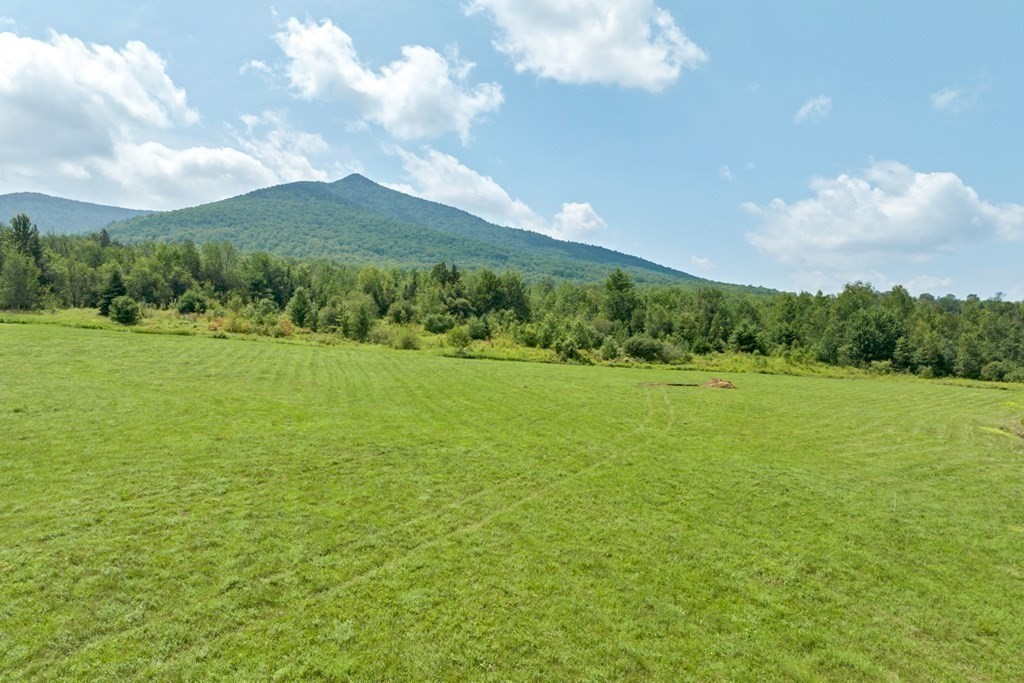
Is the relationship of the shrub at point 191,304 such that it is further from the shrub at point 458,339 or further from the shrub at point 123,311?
the shrub at point 458,339

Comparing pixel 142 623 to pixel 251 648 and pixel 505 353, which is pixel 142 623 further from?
pixel 505 353

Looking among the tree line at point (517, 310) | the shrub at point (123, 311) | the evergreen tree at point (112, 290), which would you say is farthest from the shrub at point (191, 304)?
the shrub at point (123, 311)

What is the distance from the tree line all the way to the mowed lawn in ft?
160

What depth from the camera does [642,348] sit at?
244ft

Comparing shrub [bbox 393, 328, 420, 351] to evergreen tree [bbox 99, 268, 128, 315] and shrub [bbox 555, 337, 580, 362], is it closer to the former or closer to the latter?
shrub [bbox 555, 337, 580, 362]

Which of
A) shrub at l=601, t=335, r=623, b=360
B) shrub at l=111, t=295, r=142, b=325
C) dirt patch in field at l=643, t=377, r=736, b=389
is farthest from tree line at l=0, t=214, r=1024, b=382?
dirt patch in field at l=643, t=377, r=736, b=389

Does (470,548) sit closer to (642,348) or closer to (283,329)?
(283,329)

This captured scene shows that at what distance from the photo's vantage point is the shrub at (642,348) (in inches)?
2933

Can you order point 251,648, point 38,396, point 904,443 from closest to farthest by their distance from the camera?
point 251,648, point 38,396, point 904,443

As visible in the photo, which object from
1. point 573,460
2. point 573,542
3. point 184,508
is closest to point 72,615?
point 184,508

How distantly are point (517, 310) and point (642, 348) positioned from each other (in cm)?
3790

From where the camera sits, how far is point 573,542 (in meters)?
11.4

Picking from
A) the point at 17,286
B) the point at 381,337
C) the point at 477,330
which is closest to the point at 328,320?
the point at 381,337

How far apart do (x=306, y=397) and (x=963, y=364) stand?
108176 millimetres
